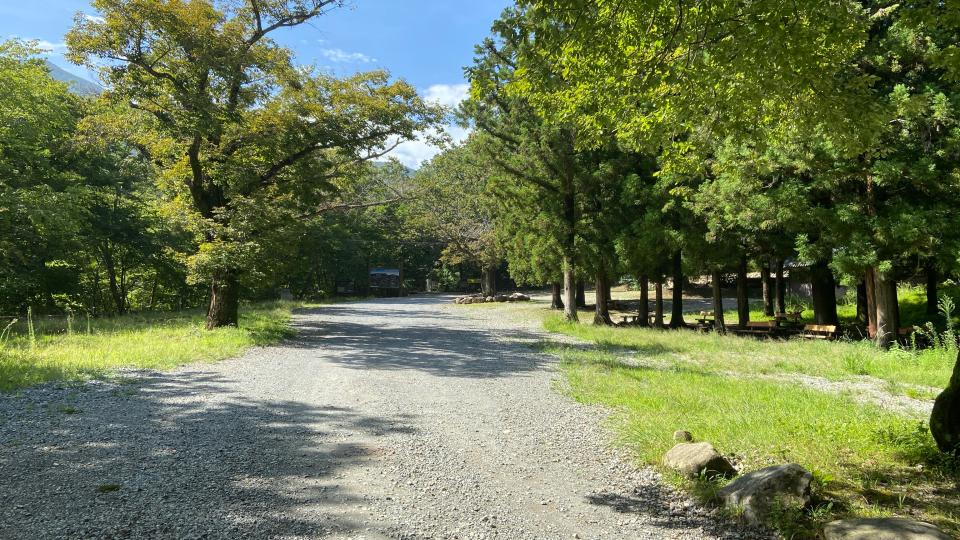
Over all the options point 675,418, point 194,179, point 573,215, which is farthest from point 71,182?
point 675,418

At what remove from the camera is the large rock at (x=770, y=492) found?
3.55 meters

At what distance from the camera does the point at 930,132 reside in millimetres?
10031

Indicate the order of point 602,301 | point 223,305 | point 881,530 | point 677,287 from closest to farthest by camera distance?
point 881,530 → point 223,305 → point 677,287 → point 602,301

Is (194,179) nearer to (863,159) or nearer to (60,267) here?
(60,267)

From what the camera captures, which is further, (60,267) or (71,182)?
(60,267)

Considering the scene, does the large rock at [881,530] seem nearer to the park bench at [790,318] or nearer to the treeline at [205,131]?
the treeline at [205,131]

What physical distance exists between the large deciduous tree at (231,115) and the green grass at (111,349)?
5.42ft

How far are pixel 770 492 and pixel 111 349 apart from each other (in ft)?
37.9

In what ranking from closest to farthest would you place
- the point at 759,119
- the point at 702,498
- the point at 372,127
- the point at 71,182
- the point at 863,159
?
1. the point at 702,498
2. the point at 759,119
3. the point at 863,159
4. the point at 372,127
5. the point at 71,182

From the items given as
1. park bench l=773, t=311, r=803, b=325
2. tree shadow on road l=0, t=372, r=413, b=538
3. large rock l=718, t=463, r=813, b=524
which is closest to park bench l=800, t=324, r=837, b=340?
park bench l=773, t=311, r=803, b=325

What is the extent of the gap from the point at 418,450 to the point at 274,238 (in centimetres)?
1025

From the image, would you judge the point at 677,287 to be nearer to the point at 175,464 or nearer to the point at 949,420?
the point at 949,420

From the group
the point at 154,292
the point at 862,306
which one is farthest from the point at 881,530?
the point at 154,292

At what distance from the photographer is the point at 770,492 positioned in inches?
143
